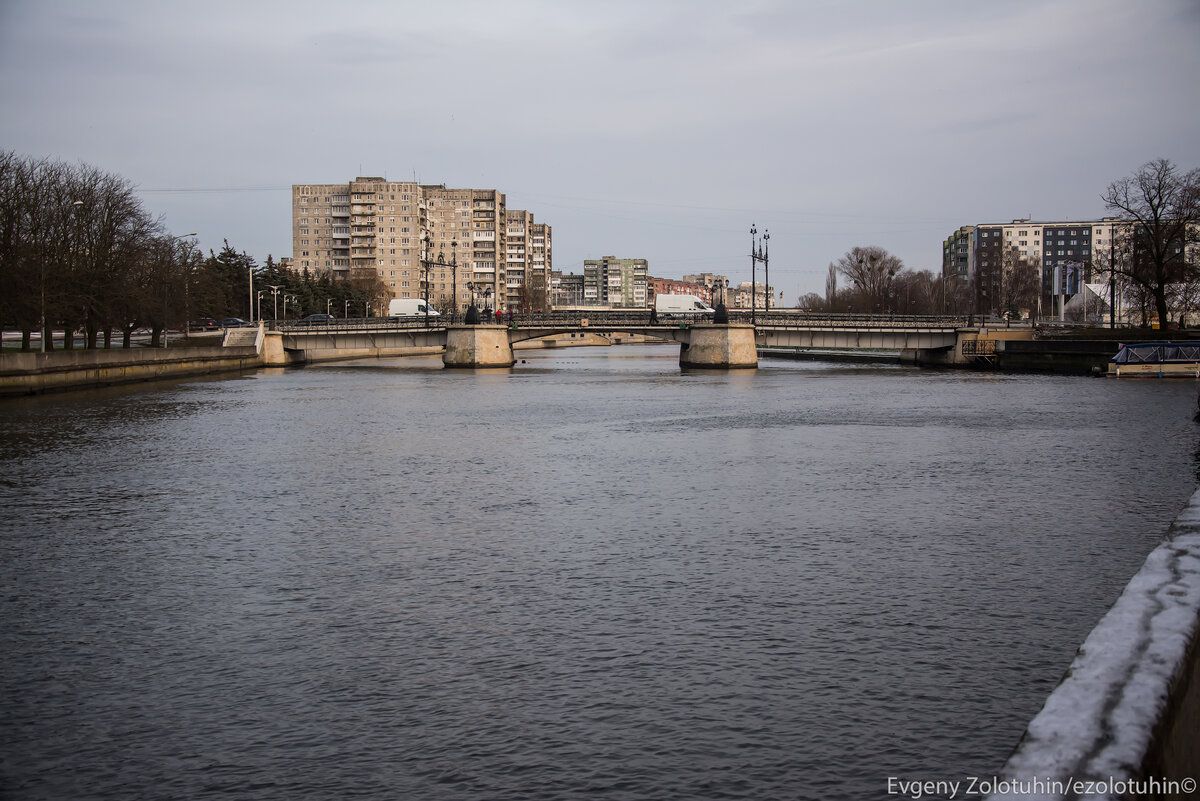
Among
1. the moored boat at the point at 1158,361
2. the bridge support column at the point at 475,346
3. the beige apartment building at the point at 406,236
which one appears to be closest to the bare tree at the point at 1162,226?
the moored boat at the point at 1158,361

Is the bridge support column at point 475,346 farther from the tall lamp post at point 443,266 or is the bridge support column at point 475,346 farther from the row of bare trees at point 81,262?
the row of bare trees at point 81,262

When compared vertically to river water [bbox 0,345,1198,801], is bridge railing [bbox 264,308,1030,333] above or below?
above

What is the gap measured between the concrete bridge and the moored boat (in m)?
15.2

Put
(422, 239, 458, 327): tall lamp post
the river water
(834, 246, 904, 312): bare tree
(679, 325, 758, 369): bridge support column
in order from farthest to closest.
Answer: (834, 246, 904, 312): bare tree < (422, 239, 458, 327): tall lamp post < (679, 325, 758, 369): bridge support column < the river water

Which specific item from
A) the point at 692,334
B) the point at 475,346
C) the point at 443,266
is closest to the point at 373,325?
the point at 475,346

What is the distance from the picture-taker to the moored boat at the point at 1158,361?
5628cm

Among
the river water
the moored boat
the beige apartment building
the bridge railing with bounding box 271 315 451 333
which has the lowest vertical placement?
the river water

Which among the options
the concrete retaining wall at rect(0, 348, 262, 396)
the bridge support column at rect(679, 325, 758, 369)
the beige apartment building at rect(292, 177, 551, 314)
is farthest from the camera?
the beige apartment building at rect(292, 177, 551, 314)

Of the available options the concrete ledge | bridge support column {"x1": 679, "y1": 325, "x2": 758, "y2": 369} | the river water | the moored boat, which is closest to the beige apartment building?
bridge support column {"x1": 679, "y1": 325, "x2": 758, "y2": 369}

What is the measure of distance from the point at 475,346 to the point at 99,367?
28.3 meters

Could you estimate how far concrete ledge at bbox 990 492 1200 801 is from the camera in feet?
12.0

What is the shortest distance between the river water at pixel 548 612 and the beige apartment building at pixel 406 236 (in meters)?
138

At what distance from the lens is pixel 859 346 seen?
7912 centimetres

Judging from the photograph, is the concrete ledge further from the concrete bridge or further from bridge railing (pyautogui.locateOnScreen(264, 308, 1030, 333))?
bridge railing (pyautogui.locateOnScreen(264, 308, 1030, 333))
